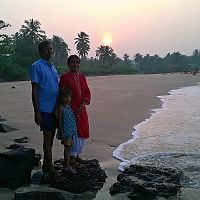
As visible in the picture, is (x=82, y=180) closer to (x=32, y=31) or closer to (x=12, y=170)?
(x=12, y=170)

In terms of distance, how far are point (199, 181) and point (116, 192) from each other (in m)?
1.23

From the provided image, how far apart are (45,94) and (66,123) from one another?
42 centimetres

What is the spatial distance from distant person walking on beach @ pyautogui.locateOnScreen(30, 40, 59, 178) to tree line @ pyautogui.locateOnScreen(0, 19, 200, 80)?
731 centimetres

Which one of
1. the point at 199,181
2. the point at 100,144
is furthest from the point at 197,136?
the point at 199,181

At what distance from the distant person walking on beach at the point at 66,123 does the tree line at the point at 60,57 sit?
744 cm

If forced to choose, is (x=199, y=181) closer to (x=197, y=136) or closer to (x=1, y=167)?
(x=1, y=167)

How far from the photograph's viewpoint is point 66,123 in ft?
14.0

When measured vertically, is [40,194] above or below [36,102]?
below

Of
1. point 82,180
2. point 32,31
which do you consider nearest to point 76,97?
point 82,180

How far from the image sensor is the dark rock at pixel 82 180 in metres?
3.91

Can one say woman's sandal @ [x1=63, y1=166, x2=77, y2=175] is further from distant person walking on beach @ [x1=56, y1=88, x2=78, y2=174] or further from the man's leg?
the man's leg

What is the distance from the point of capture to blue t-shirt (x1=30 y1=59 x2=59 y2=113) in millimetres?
4141

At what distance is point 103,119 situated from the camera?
11039mm

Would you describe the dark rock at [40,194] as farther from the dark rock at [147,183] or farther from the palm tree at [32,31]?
the palm tree at [32,31]
